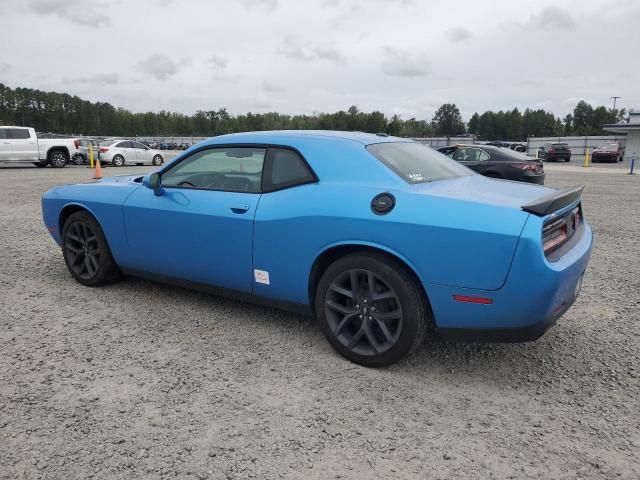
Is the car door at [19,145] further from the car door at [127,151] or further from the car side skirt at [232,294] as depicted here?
the car side skirt at [232,294]

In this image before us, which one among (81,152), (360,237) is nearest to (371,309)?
(360,237)

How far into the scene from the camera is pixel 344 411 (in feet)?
8.64

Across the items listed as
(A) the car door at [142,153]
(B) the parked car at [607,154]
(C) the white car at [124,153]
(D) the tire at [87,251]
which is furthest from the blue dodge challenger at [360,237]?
(B) the parked car at [607,154]

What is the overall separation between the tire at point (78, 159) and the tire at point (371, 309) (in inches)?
913

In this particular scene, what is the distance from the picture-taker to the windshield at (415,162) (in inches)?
128

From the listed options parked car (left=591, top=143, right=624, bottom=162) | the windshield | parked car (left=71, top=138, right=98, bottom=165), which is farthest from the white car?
parked car (left=591, top=143, right=624, bottom=162)

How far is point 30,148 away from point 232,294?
21.0m

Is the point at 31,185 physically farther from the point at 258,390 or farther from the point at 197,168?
the point at 258,390

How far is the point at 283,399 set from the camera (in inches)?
108

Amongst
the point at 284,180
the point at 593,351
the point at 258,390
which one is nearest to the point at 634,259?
the point at 593,351

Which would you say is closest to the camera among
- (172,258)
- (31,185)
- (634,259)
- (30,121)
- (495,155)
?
(172,258)

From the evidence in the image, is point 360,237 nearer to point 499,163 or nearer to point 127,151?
point 499,163

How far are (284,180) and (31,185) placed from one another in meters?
13.0

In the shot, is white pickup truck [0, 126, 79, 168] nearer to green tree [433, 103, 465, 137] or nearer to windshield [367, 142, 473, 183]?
windshield [367, 142, 473, 183]
